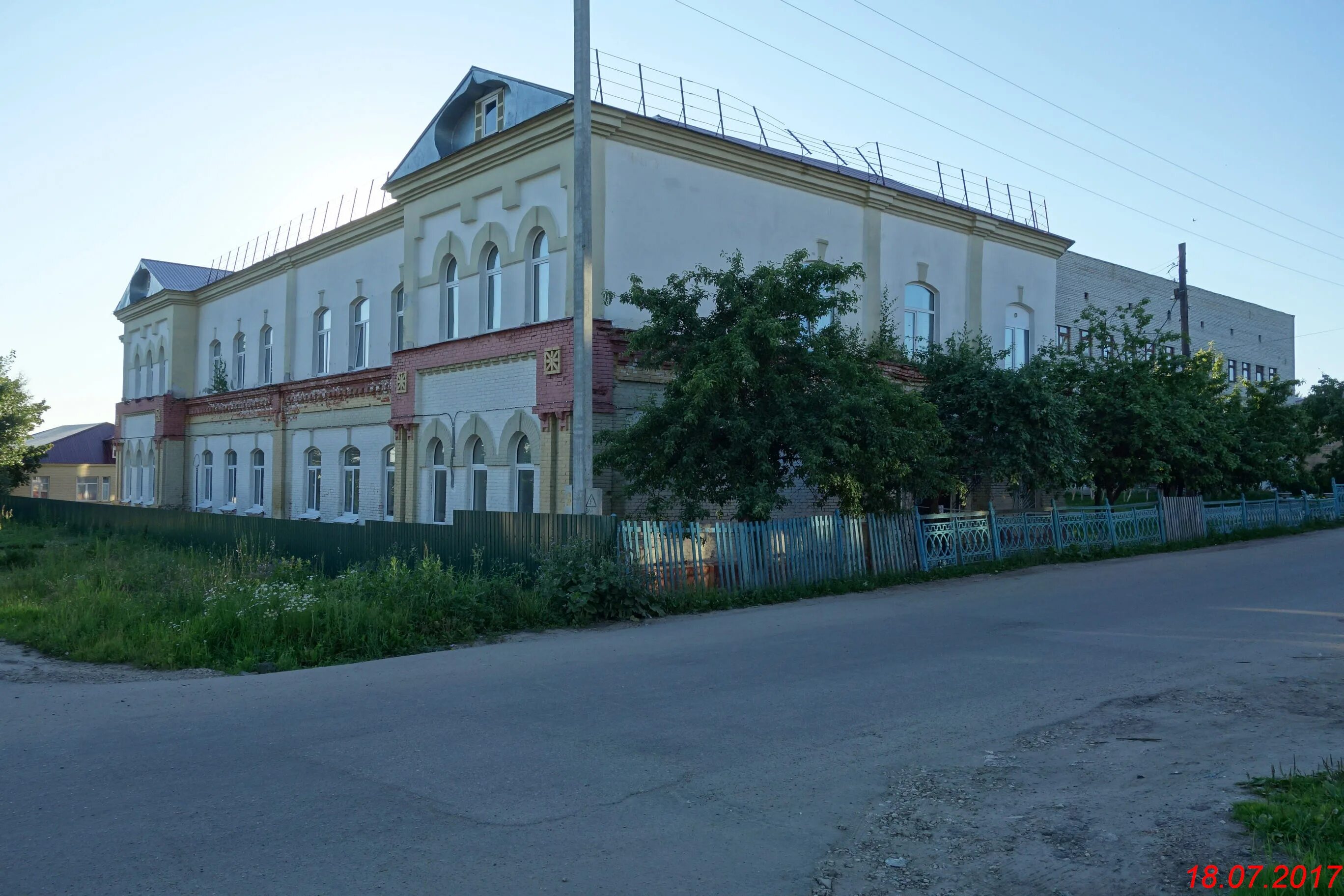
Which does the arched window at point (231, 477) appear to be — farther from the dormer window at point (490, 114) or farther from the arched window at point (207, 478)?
the dormer window at point (490, 114)

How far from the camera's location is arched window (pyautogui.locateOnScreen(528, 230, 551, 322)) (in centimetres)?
1930

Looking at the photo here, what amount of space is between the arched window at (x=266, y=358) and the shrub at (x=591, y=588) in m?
21.3

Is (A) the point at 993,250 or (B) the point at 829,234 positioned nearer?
(B) the point at 829,234

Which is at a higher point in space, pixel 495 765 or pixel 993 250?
pixel 993 250

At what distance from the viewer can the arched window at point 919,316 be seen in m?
24.2

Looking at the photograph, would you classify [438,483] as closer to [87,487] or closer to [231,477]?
[231,477]

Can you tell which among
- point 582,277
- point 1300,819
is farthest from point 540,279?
point 1300,819

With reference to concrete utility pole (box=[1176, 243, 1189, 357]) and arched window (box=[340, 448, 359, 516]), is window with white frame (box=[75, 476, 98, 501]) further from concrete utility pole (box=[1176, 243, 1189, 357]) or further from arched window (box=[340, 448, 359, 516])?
concrete utility pole (box=[1176, 243, 1189, 357])

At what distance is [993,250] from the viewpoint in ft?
86.4

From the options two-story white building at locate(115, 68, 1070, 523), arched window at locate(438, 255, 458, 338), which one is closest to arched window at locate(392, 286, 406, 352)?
two-story white building at locate(115, 68, 1070, 523)

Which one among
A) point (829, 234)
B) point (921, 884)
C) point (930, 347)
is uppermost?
point (829, 234)

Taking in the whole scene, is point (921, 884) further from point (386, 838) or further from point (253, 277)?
point (253, 277)

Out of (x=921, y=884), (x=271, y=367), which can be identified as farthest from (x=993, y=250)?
(x=921, y=884)

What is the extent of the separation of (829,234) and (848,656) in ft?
45.3
